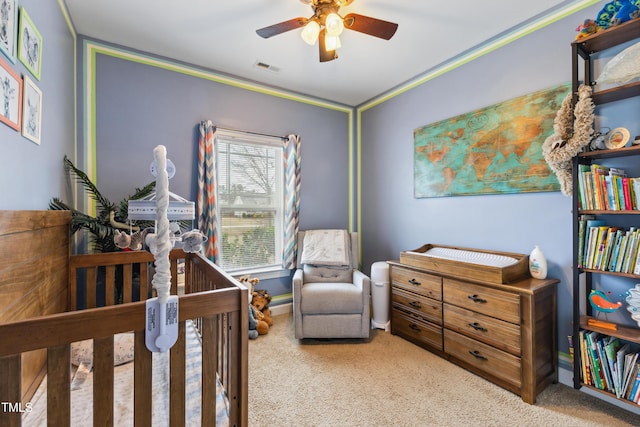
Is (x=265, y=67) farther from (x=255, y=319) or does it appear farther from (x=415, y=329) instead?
(x=415, y=329)

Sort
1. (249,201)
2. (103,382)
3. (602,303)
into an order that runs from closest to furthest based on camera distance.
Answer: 1. (103,382)
2. (602,303)
3. (249,201)

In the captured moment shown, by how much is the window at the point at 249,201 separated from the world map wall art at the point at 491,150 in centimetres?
156

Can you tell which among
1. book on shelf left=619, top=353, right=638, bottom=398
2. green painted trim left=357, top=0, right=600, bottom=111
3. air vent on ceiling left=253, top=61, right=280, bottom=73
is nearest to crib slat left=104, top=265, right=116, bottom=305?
air vent on ceiling left=253, top=61, right=280, bottom=73

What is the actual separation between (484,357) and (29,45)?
3099mm

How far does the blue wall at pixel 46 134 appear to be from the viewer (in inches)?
45.1

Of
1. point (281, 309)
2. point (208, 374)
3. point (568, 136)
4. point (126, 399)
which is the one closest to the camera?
point (208, 374)

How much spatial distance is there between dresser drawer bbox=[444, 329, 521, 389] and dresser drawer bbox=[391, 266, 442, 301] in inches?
11.8

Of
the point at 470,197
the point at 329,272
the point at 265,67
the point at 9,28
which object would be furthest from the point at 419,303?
the point at 9,28

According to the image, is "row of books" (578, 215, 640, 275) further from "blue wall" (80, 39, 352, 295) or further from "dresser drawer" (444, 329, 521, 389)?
"blue wall" (80, 39, 352, 295)

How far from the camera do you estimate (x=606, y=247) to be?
61.7 inches

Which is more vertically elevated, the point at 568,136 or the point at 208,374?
the point at 568,136

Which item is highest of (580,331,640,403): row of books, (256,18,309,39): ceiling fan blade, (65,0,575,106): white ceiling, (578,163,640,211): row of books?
(65,0,575,106): white ceiling

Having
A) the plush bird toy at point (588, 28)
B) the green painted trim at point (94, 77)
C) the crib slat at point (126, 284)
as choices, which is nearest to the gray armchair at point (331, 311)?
the crib slat at point (126, 284)

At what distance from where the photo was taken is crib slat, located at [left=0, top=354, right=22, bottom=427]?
672 mm
